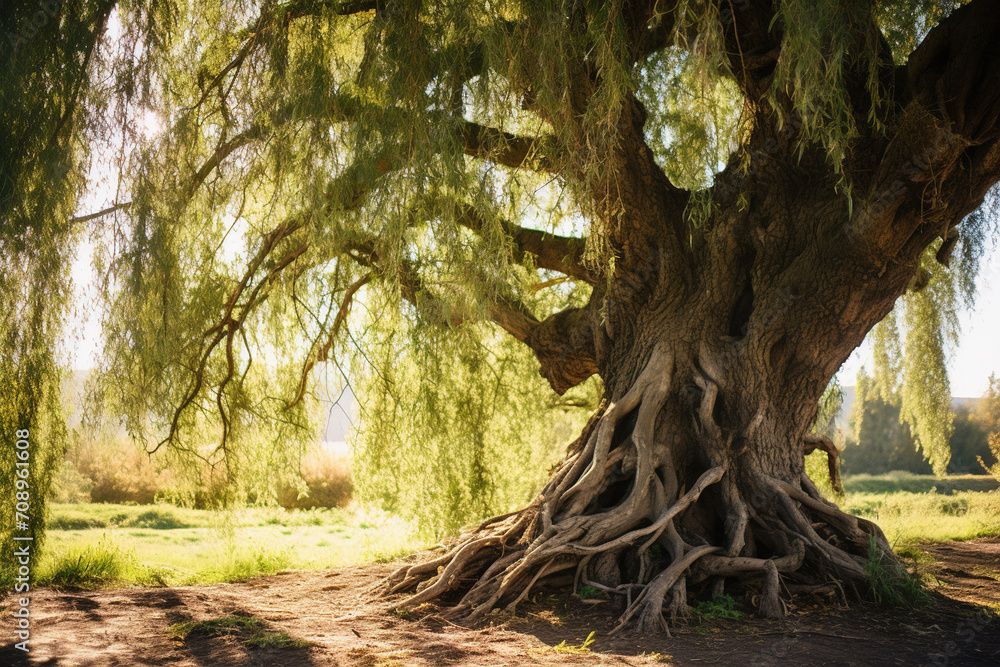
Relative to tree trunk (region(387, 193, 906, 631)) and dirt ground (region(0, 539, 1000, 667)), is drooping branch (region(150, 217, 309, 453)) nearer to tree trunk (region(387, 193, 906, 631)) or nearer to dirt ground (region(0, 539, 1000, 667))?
dirt ground (region(0, 539, 1000, 667))

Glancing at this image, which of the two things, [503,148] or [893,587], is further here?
[503,148]

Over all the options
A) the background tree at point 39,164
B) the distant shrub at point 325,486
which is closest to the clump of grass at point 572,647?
the background tree at point 39,164

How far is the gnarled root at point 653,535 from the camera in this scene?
404 centimetres

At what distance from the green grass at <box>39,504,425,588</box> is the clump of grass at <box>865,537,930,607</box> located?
466 cm

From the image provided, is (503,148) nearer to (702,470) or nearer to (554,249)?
(554,249)

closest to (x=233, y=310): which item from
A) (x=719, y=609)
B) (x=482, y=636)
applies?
(x=482, y=636)

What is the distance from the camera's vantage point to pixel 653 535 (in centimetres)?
420

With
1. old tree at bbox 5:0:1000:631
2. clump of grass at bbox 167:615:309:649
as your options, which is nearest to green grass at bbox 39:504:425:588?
old tree at bbox 5:0:1000:631

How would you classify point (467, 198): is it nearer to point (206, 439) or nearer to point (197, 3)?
point (197, 3)

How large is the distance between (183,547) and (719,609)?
763 centimetres

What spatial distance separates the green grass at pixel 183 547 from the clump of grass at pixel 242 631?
71.6 inches

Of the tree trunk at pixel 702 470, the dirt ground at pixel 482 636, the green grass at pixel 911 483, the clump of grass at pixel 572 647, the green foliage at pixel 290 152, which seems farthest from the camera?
the green grass at pixel 911 483

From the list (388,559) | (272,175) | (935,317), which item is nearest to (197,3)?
(272,175)

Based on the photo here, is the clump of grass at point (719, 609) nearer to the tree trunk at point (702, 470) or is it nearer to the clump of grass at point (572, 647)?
the tree trunk at point (702, 470)
